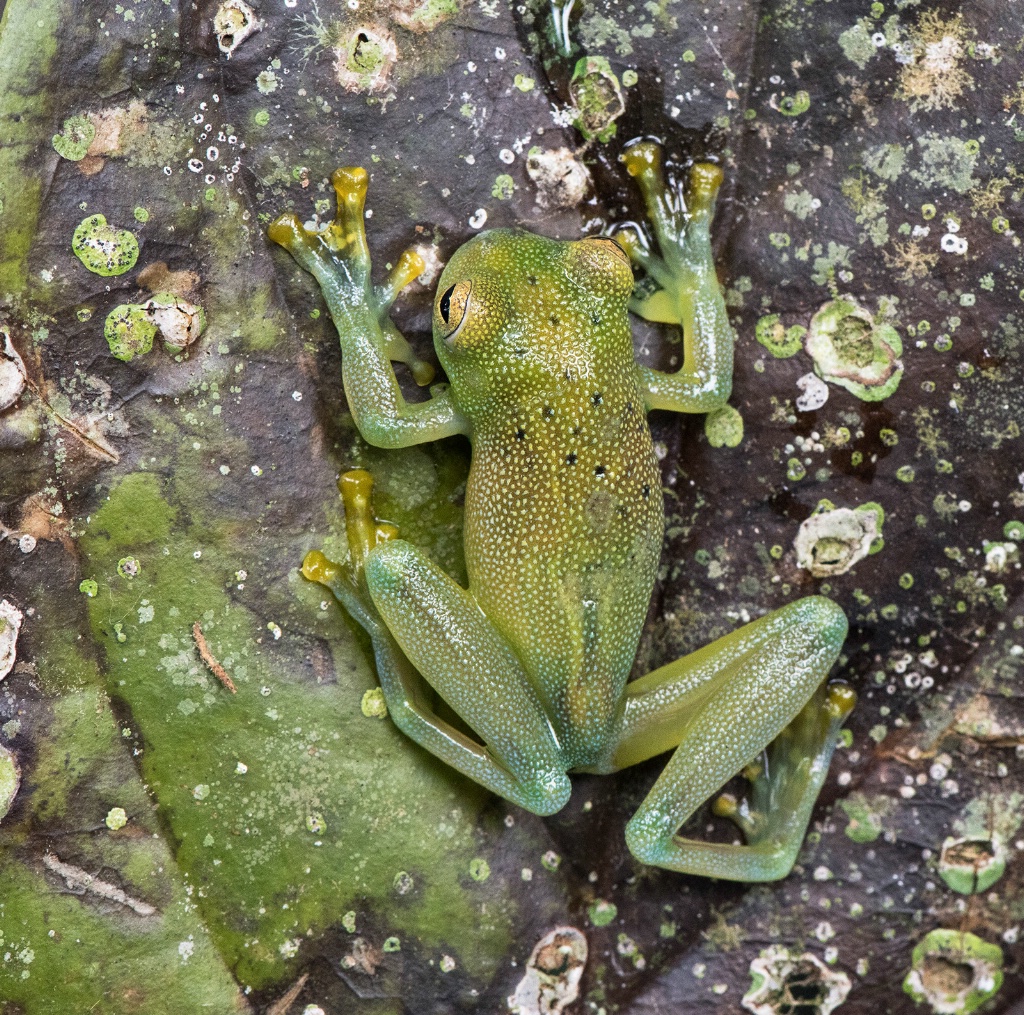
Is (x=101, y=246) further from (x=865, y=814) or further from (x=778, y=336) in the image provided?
(x=865, y=814)

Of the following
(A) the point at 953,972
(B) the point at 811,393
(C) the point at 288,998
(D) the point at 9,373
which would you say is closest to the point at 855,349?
(B) the point at 811,393

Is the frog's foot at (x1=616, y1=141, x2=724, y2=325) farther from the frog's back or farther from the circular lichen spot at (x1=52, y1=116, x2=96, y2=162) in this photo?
the circular lichen spot at (x1=52, y1=116, x2=96, y2=162)

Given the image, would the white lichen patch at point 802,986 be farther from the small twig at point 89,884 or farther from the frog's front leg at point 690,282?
the small twig at point 89,884

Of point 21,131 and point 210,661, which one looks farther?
point 210,661

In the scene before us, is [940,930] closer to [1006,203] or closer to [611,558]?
[611,558]

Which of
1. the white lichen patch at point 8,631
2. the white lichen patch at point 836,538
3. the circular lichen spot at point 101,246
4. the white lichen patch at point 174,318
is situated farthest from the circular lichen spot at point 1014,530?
the white lichen patch at point 8,631

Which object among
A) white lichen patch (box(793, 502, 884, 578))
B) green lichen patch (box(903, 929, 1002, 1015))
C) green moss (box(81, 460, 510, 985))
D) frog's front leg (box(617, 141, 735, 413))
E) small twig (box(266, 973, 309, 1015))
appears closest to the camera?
green moss (box(81, 460, 510, 985))

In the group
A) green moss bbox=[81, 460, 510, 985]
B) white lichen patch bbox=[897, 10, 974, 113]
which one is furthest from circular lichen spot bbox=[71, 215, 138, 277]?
white lichen patch bbox=[897, 10, 974, 113]
